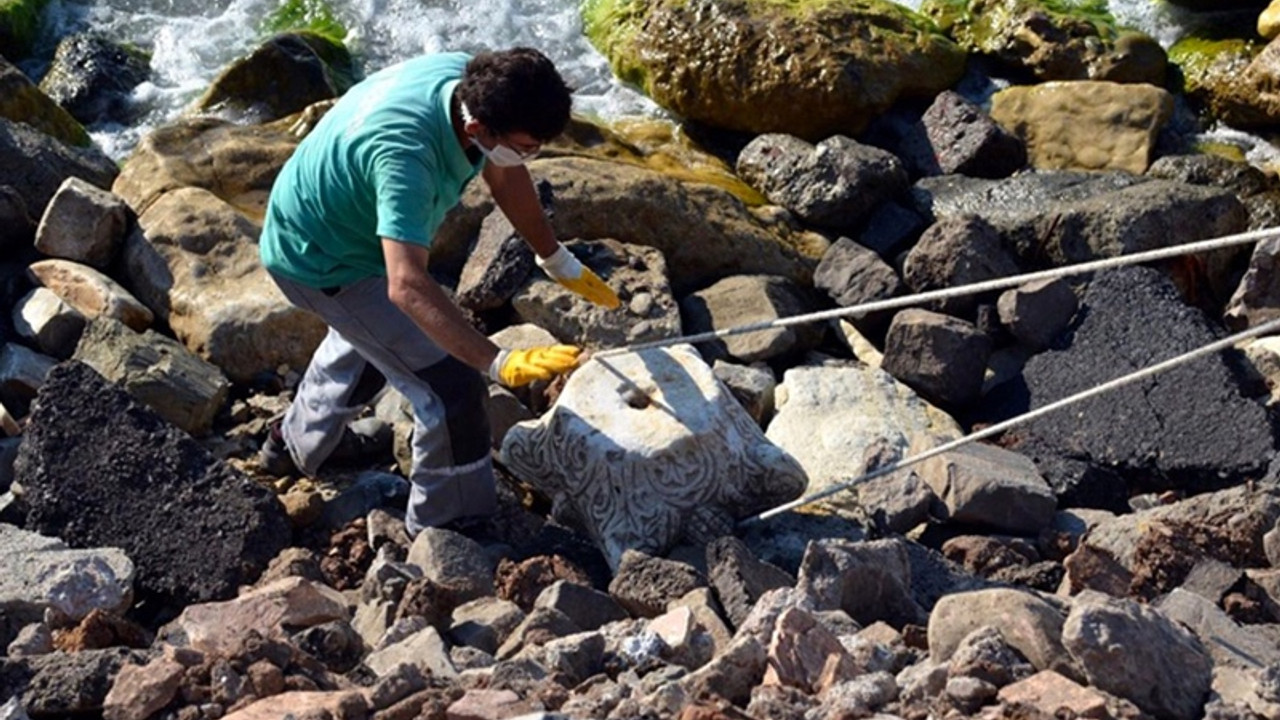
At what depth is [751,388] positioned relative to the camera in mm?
6883

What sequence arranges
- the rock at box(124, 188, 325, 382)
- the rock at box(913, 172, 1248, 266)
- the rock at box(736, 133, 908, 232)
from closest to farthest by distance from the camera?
1. the rock at box(124, 188, 325, 382)
2. the rock at box(913, 172, 1248, 266)
3. the rock at box(736, 133, 908, 232)

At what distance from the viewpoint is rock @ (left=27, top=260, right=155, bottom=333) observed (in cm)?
714

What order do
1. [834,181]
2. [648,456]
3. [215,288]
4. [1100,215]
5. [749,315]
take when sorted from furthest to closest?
1. [834,181]
2. [1100,215]
3. [749,315]
4. [215,288]
5. [648,456]

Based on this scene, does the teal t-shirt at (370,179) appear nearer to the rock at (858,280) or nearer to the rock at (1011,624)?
the rock at (1011,624)

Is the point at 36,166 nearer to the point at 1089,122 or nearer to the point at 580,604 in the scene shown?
the point at 580,604

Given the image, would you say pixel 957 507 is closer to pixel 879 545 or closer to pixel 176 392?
pixel 879 545

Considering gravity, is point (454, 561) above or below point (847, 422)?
above

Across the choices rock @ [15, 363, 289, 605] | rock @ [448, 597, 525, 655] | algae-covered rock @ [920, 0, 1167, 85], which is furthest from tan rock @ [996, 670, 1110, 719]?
algae-covered rock @ [920, 0, 1167, 85]

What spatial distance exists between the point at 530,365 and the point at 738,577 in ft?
2.61

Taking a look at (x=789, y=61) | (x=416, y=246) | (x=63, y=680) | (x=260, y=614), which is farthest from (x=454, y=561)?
(x=789, y=61)

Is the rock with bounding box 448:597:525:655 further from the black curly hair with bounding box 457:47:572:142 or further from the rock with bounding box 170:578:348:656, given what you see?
the black curly hair with bounding box 457:47:572:142

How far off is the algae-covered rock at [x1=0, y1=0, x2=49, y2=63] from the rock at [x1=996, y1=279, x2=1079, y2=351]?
20.2 feet

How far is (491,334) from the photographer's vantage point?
23.6ft

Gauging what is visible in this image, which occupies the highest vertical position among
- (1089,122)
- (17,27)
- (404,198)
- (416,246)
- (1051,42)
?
(404,198)
